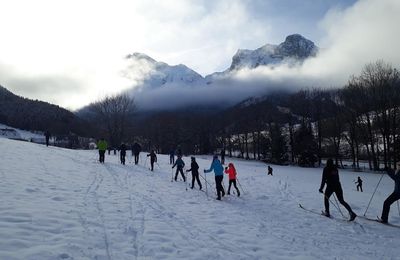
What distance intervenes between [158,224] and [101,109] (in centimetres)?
7282

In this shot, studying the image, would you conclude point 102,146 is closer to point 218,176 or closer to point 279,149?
point 218,176

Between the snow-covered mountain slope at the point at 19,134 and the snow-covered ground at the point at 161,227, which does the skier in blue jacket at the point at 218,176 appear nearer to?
the snow-covered ground at the point at 161,227

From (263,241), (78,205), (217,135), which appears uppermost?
(217,135)

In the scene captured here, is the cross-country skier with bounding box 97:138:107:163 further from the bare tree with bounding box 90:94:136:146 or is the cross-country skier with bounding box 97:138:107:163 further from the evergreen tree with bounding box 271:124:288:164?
the evergreen tree with bounding box 271:124:288:164

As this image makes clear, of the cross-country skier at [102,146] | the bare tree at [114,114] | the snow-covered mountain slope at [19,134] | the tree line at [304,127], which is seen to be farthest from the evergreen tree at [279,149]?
the snow-covered mountain slope at [19,134]

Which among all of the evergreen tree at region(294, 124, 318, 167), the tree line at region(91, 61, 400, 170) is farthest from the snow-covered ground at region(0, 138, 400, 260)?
the evergreen tree at region(294, 124, 318, 167)

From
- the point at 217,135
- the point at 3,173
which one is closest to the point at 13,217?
the point at 3,173

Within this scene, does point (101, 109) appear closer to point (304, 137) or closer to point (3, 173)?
point (304, 137)

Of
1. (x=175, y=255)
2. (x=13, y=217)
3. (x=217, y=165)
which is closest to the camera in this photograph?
(x=175, y=255)

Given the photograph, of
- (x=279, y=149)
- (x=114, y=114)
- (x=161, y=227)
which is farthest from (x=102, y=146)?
(x=279, y=149)

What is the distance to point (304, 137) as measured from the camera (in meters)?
80.7

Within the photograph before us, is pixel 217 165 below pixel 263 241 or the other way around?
the other way around

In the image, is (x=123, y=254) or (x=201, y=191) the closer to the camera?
(x=123, y=254)

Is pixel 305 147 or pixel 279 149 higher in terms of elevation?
pixel 305 147
